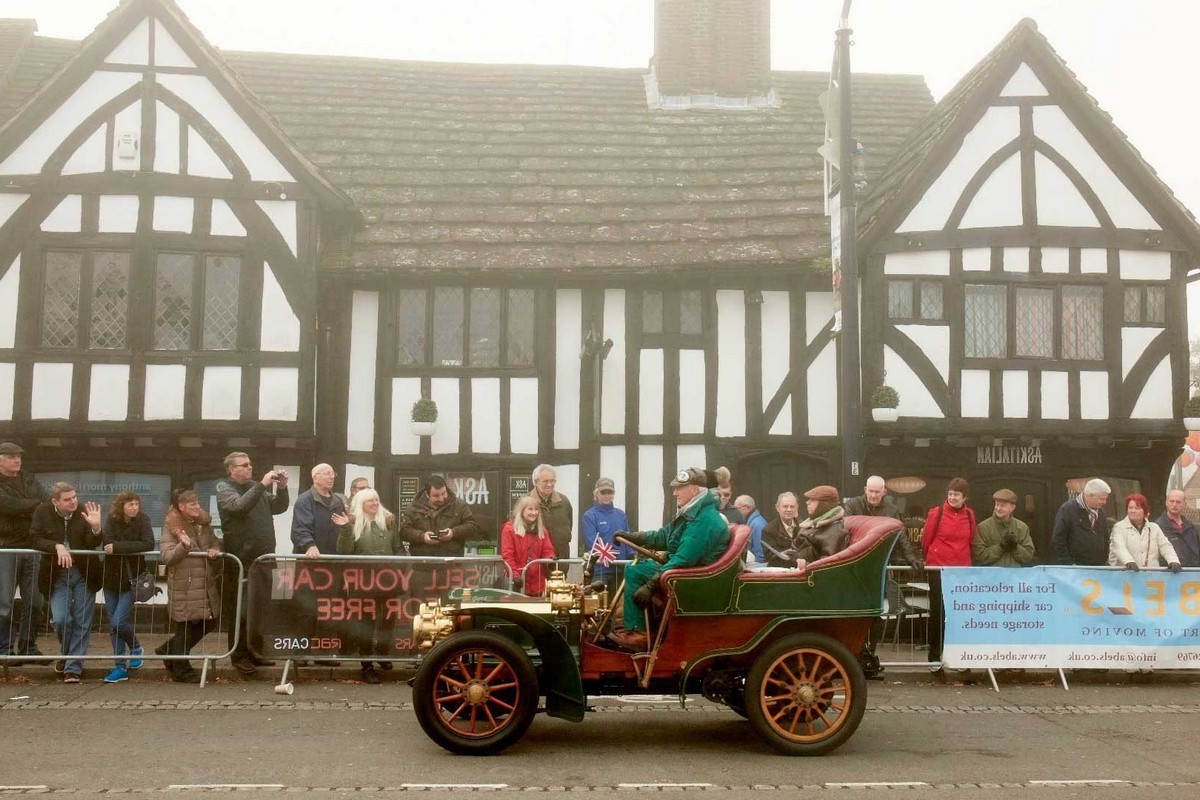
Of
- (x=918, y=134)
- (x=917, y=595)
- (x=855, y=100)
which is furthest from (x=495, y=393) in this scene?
(x=855, y=100)

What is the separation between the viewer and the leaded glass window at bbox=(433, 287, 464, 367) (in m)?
15.0

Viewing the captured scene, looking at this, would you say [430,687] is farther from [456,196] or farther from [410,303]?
[456,196]

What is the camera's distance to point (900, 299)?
1508 centimetres

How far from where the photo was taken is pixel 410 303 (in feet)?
49.5

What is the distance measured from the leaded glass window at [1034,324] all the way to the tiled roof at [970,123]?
6.34 feet

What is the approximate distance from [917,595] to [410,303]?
7.44 meters

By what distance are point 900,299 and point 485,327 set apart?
5.30 meters

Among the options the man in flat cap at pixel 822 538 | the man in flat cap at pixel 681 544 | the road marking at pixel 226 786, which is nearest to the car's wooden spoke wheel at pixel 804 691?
the man in flat cap at pixel 822 538

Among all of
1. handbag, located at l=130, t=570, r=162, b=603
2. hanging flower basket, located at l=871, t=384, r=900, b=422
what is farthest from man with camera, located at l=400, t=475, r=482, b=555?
hanging flower basket, located at l=871, t=384, r=900, b=422

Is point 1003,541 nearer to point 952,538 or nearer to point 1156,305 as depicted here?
point 952,538

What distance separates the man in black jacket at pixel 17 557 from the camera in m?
10.0

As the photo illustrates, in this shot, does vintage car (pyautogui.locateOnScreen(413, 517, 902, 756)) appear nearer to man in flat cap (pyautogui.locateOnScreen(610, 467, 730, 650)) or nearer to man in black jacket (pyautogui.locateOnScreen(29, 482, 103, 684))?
man in flat cap (pyautogui.locateOnScreen(610, 467, 730, 650))

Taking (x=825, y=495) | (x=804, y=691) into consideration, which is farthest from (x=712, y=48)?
(x=804, y=691)

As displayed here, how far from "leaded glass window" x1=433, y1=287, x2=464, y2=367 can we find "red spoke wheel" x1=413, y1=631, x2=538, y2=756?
26.3ft
